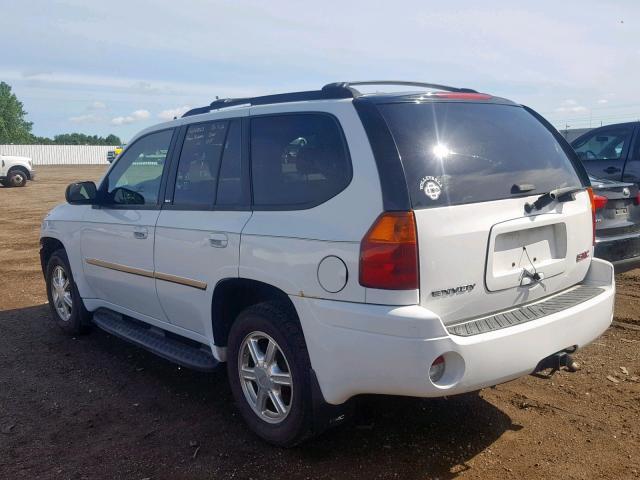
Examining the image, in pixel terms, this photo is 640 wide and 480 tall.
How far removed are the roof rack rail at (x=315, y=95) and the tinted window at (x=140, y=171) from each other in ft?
1.11

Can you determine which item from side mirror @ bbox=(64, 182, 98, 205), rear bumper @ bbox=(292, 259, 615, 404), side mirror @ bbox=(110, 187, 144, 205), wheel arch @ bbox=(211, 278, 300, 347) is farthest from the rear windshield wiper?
side mirror @ bbox=(64, 182, 98, 205)

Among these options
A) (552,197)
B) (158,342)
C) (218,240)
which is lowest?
(158,342)

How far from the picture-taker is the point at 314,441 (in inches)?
143

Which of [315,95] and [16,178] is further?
[16,178]

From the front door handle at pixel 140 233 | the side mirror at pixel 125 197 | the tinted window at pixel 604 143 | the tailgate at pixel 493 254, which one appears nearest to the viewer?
the tailgate at pixel 493 254

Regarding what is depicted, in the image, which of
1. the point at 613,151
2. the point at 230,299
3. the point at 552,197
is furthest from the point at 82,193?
the point at 613,151

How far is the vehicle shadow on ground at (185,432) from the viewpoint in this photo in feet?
11.1

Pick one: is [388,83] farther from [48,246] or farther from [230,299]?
[48,246]

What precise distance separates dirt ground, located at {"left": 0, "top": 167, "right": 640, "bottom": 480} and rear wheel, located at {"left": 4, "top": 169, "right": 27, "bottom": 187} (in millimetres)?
22518

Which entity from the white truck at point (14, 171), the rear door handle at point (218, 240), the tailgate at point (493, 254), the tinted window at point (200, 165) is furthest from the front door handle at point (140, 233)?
the white truck at point (14, 171)

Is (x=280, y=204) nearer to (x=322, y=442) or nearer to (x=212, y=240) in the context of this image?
(x=212, y=240)

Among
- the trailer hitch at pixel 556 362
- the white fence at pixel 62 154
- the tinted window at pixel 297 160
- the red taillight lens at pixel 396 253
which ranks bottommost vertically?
the trailer hitch at pixel 556 362

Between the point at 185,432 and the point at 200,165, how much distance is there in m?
1.71

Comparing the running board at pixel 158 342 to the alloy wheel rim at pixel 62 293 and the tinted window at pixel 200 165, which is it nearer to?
the alloy wheel rim at pixel 62 293
